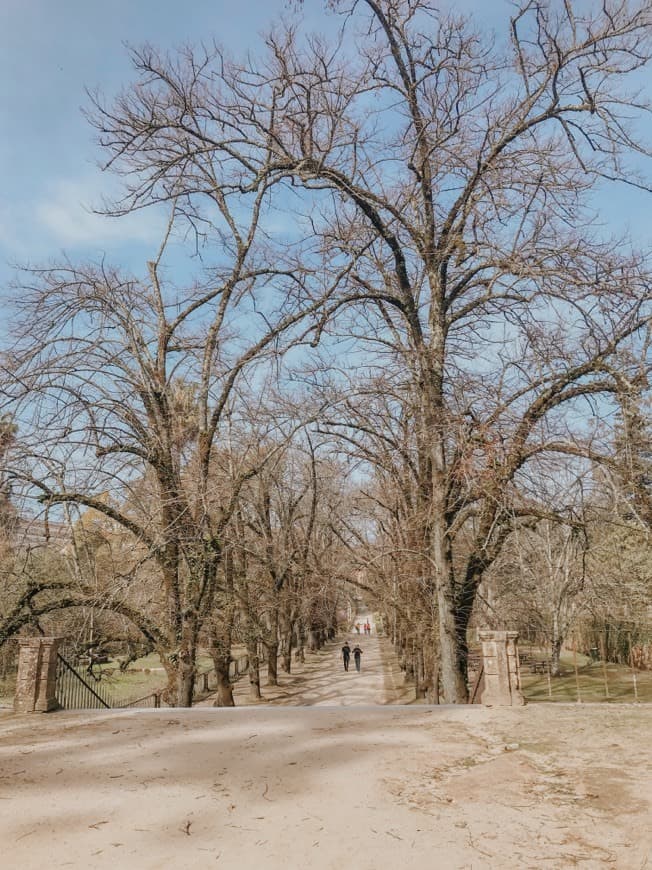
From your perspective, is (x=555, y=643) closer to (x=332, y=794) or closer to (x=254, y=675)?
(x=254, y=675)

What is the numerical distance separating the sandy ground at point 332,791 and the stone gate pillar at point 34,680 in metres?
0.81

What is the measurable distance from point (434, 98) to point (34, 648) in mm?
10662

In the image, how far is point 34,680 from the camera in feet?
29.5

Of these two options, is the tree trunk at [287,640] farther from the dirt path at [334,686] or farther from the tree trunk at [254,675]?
the tree trunk at [254,675]

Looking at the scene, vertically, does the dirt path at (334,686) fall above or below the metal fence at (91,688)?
below

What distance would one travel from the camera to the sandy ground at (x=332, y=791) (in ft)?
13.2

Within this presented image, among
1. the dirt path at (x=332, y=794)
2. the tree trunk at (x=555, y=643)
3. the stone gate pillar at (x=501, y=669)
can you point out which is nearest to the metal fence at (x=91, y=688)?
the dirt path at (x=332, y=794)

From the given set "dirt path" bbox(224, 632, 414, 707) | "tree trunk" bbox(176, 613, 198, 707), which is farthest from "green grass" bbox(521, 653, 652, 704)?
"tree trunk" bbox(176, 613, 198, 707)

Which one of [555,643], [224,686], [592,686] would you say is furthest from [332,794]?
[555,643]

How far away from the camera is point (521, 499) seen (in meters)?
Answer: 9.33

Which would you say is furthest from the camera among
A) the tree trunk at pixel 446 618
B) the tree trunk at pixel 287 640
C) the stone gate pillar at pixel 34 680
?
the tree trunk at pixel 287 640

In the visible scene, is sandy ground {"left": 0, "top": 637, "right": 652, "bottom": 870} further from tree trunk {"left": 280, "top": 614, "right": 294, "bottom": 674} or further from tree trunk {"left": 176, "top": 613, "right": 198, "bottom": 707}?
tree trunk {"left": 280, "top": 614, "right": 294, "bottom": 674}

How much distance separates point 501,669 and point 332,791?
427 cm

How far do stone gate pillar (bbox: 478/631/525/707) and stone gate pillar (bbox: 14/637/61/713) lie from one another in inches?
236
